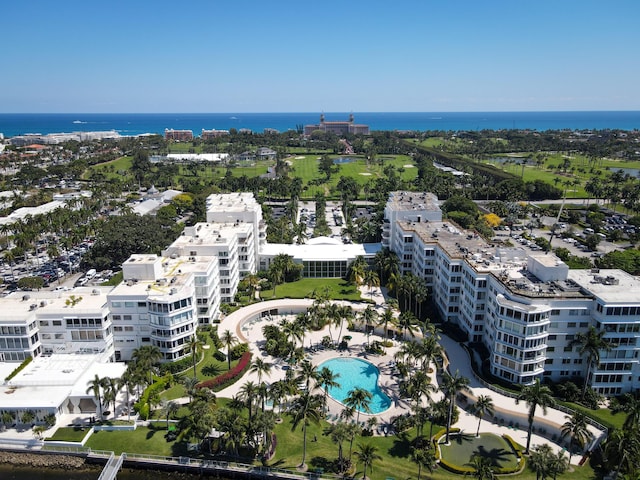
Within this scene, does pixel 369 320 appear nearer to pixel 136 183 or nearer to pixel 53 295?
pixel 53 295

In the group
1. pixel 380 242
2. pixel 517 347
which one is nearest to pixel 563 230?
pixel 380 242

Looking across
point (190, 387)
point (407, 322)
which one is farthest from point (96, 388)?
point (407, 322)

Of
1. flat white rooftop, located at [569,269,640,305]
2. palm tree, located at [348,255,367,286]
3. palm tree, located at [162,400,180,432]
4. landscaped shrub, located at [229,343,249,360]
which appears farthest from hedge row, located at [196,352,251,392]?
flat white rooftop, located at [569,269,640,305]

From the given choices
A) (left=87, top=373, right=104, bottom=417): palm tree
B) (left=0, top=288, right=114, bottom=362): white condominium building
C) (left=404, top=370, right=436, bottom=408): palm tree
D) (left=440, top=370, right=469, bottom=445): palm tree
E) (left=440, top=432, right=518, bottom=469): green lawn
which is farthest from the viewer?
(left=0, top=288, right=114, bottom=362): white condominium building

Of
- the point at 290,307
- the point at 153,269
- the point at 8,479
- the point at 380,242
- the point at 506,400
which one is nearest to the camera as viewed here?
the point at 8,479

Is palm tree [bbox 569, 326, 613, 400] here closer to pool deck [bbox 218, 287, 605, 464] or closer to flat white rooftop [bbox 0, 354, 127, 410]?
pool deck [bbox 218, 287, 605, 464]

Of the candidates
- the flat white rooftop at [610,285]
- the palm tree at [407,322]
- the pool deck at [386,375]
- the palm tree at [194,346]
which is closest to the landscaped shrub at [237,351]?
the pool deck at [386,375]

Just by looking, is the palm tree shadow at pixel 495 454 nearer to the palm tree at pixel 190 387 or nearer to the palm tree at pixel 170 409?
the palm tree at pixel 190 387
